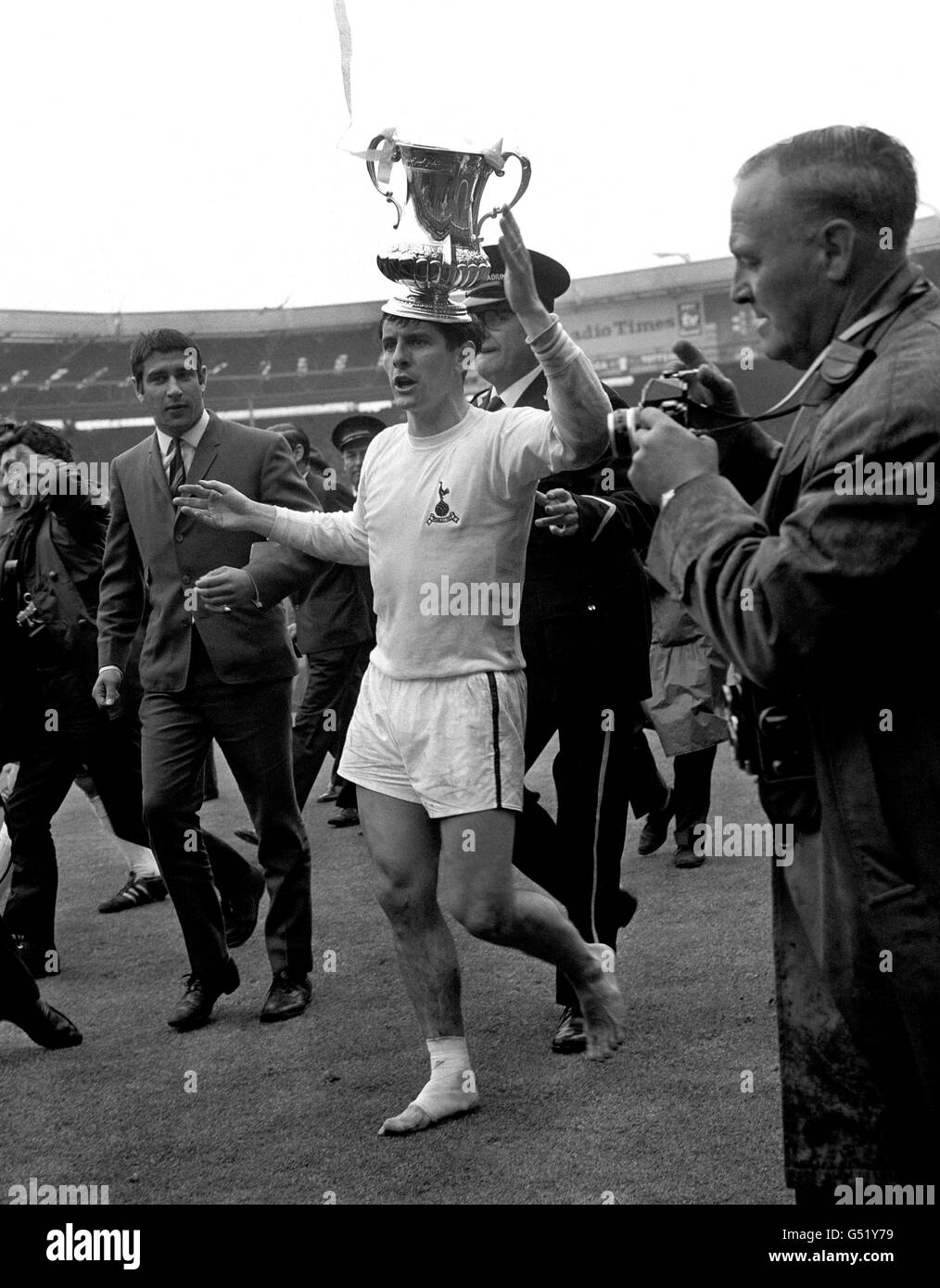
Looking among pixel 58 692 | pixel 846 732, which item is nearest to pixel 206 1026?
pixel 58 692

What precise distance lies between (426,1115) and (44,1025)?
1.48 metres

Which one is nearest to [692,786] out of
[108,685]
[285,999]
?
[285,999]

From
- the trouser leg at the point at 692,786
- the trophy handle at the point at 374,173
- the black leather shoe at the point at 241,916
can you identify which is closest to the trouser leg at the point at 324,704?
the black leather shoe at the point at 241,916

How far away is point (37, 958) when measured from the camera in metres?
5.50

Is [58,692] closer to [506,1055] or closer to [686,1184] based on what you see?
[506,1055]

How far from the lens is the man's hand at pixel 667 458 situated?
6.77ft

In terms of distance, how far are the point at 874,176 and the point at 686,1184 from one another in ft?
6.94

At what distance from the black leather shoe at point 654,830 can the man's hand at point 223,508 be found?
3.13 meters

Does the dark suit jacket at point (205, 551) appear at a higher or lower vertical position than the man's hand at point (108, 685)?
higher

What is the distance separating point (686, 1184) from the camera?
3.13 m

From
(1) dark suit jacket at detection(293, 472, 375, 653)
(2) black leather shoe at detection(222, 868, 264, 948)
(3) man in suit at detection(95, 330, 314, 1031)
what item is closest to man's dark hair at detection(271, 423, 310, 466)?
(1) dark suit jacket at detection(293, 472, 375, 653)

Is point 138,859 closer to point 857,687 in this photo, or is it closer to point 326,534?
point 326,534

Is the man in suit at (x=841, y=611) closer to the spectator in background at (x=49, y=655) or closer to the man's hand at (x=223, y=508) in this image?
the man's hand at (x=223, y=508)

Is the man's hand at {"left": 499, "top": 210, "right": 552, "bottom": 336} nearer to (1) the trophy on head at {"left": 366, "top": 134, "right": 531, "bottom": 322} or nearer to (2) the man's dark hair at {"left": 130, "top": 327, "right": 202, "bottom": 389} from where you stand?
(1) the trophy on head at {"left": 366, "top": 134, "right": 531, "bottom": 322}
